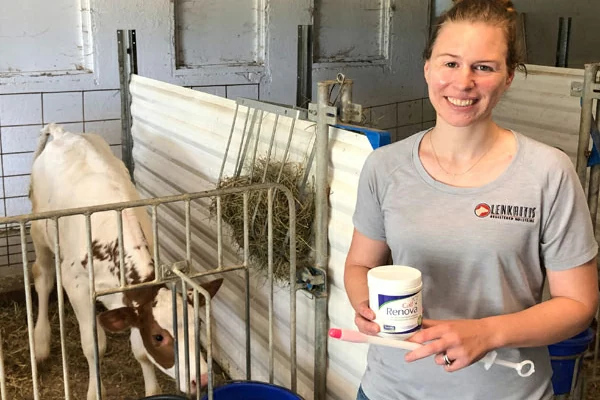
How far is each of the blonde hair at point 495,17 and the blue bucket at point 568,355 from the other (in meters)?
1.27

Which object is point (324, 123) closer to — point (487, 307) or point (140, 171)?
point (487, 307)

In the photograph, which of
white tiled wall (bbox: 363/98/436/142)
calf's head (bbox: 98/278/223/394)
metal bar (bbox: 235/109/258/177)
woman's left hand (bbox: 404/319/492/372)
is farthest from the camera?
white tiled wall (bbox: 363/98/436/142)

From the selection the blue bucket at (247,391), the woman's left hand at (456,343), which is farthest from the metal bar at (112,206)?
the woman's left hand at (456,343)

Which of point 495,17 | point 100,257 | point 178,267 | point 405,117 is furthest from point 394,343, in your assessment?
point 405,117

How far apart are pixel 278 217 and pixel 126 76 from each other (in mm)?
2093

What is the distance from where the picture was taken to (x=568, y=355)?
7.38 feet

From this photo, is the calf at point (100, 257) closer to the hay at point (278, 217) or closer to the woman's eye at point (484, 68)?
the hay at point (278, 217)

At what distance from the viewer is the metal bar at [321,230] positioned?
207 cm

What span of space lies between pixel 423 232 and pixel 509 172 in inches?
7.2

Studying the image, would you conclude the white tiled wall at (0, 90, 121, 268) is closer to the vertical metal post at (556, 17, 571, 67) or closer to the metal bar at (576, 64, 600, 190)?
the metal bar at (576, 64, 600, 190)

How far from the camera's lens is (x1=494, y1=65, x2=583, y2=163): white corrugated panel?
150 inches

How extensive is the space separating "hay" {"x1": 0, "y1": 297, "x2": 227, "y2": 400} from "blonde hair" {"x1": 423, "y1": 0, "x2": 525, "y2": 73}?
89.3 inches

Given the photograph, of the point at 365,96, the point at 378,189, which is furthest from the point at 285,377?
the point at 365,96

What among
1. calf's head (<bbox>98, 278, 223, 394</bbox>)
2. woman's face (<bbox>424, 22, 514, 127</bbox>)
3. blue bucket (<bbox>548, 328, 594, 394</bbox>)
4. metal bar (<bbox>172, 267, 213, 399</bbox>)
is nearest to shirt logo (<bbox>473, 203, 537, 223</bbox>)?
woman's face (<bbox>424, 22, 514, 127</bbox>)
